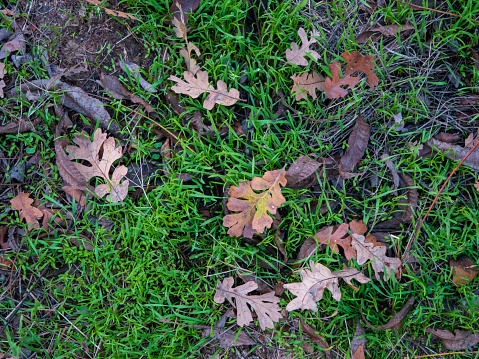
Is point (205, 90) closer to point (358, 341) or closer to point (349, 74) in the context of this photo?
point (349, 74)

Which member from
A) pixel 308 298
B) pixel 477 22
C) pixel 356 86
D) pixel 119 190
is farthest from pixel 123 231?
pixel 477 22

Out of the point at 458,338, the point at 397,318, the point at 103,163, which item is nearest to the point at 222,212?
the point at 103,163

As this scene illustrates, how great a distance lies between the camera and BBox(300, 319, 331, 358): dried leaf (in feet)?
7.38

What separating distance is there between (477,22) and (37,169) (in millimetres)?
A: 3537

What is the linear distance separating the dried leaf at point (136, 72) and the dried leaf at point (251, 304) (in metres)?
1.59

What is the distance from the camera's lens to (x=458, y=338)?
87.4 inches

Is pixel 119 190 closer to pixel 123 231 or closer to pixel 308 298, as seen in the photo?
pixel 123 231

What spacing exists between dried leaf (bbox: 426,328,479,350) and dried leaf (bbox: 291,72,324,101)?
1950 mm

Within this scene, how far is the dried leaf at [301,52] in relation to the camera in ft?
7.77

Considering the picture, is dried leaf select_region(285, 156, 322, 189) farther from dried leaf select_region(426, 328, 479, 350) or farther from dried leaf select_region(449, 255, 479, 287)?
dried leaf select_region(426, 328, 479, 350)

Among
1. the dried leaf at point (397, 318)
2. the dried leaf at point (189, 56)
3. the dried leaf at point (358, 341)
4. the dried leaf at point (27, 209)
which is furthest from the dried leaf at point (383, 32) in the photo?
the dried leaf at point (27, 209)

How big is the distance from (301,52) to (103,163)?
174cm

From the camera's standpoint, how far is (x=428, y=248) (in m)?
2.30

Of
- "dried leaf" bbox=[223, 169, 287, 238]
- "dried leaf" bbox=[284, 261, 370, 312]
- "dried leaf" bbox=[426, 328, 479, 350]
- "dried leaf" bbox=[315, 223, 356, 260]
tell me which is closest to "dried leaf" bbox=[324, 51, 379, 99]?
"dried leaf" bbox=[223, 169, 287, 238]
